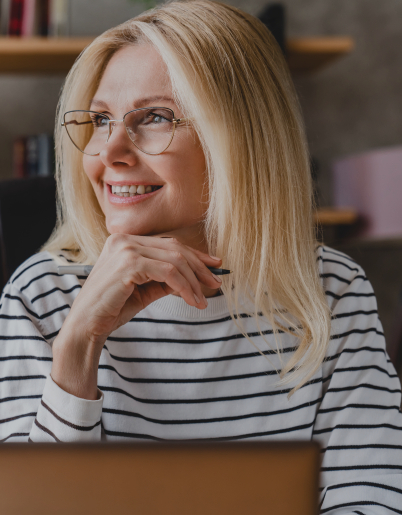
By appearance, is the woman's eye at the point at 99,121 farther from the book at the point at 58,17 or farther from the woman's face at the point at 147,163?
the book at the point at 58,17

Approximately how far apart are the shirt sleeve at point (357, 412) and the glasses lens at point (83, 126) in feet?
1.79

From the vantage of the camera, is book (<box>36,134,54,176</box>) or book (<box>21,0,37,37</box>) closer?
book (<box>21,0,37,37</box>)

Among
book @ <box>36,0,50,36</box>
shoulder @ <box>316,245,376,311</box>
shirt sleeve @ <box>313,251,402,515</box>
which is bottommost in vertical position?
shirt sleeve @ <box>313,251,402,515</box>

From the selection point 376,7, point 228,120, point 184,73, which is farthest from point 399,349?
A: point 376,7

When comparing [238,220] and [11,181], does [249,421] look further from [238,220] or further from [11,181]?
[11,181]

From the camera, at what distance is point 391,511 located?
0.80 m

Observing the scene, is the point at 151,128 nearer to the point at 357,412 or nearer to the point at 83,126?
the point at 83,126

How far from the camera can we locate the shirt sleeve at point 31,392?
29.7 inches

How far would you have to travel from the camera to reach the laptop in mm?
299

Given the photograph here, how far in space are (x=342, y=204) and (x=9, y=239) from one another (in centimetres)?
146

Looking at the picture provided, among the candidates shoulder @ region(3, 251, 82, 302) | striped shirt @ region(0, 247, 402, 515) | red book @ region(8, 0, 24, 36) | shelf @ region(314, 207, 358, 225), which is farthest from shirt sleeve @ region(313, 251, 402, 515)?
red book @ region(8, 0, 24, 36)

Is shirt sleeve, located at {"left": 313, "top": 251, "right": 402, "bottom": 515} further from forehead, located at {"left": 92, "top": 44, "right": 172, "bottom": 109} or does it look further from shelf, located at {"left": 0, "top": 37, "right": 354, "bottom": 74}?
shelf, located at {"left": 0, "top": 37, "right": 354, "bottom": 74}

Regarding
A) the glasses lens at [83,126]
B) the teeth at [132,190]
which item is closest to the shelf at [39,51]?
the glasses lens at [83,126]

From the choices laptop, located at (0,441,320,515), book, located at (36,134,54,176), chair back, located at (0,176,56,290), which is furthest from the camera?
book, located at (36,134,54,176)
